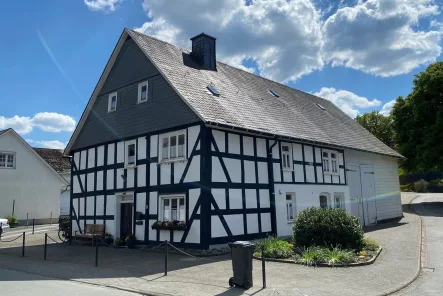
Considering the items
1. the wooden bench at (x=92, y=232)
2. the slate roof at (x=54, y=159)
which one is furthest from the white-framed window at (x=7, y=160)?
the wooden bench at (x=92, y=232)

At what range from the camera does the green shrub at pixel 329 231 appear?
13672 millimetres

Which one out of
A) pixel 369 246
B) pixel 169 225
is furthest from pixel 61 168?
pixel 369 246

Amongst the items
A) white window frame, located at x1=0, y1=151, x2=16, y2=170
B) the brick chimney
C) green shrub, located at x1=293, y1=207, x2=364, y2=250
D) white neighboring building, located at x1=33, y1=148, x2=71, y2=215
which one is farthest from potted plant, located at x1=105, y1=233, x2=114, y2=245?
white neighboring building, located at x1=33, y1=148, x2=71, y2=215

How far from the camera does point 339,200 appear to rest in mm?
22062

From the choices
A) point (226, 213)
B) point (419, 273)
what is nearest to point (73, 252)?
point (226, 213)

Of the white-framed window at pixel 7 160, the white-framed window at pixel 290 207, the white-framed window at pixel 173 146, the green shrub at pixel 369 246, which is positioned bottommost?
the green shrub at pixel 369 246

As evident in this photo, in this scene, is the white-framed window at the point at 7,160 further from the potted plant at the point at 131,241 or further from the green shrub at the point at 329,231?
the green shrub at the point at 329,231

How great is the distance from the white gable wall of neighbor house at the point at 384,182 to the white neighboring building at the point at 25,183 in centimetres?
2584

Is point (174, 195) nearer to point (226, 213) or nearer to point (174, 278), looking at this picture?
point (226, 213)

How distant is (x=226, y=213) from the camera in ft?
50.9

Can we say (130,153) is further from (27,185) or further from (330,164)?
(27,185)

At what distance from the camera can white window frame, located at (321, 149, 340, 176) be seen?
2122cm

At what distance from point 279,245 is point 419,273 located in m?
4.49

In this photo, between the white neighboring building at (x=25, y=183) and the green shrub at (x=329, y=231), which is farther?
the white neighboring building at (x=25, y=183)
